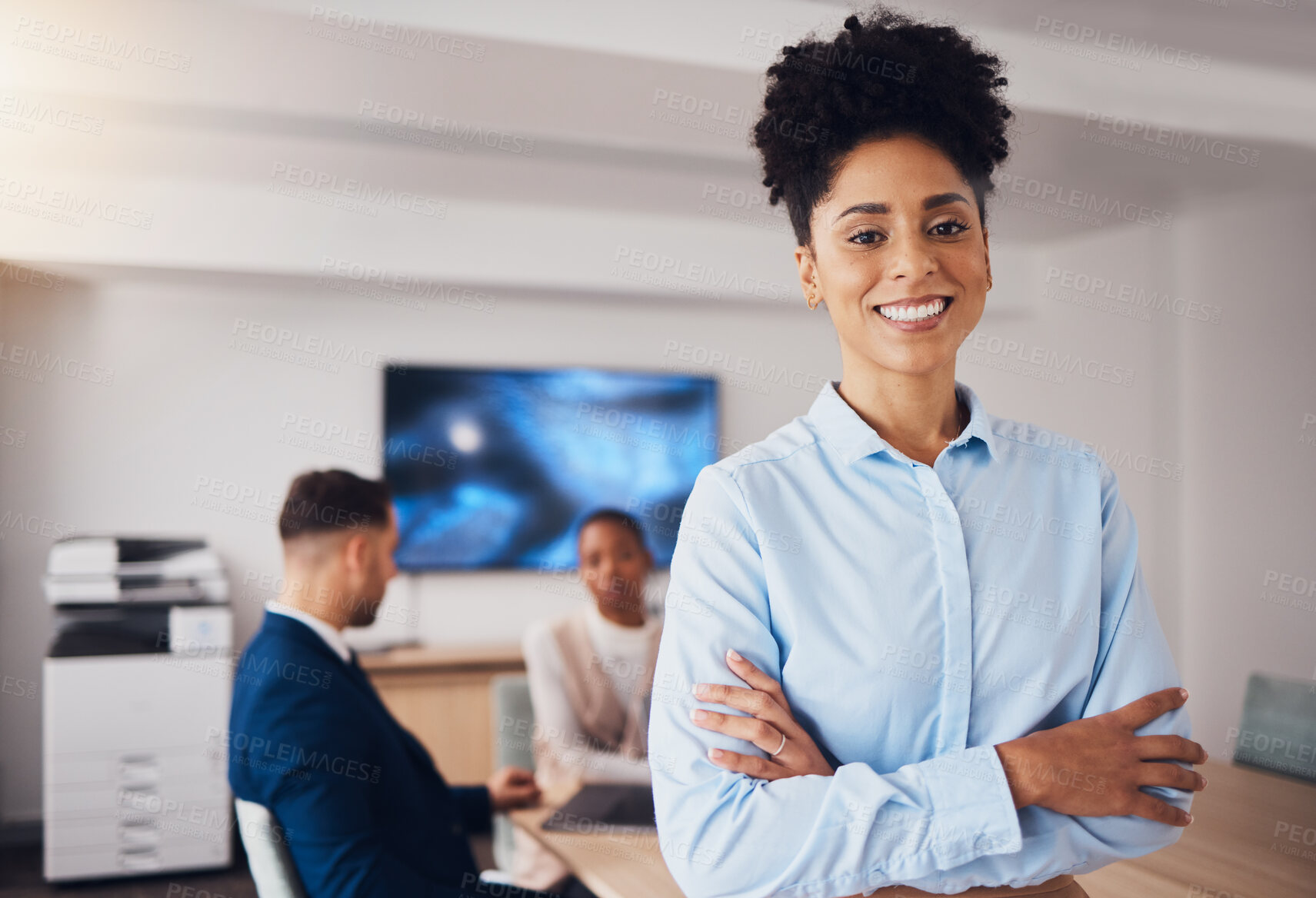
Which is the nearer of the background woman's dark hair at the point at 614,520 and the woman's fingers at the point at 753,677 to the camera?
the woman's fingers at the point at 753,677

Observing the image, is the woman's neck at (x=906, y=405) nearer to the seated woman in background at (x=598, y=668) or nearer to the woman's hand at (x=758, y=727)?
the woman's hand at (x=758, y=727)

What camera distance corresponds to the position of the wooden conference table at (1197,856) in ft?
6.40

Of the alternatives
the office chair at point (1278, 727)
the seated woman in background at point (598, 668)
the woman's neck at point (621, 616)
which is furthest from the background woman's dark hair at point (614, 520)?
the office chair at point (1278, 727)

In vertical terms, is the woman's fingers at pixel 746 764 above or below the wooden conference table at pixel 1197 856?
above

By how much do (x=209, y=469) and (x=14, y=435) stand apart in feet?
2.86

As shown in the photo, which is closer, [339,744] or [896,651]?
[896,651]

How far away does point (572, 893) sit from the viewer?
249cm

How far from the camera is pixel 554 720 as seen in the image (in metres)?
2.96

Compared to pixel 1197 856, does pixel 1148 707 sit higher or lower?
higher

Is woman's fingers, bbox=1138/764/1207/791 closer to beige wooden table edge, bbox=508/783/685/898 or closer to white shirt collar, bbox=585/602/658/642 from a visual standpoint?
beige wooden table edge, bbox=508/783/685/898

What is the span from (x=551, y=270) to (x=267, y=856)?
3.44 metres

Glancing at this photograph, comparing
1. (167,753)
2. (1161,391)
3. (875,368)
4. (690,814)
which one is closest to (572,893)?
(690,814)

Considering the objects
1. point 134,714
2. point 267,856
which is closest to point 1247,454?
point 267,856

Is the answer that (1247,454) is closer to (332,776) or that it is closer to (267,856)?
(332,776)
